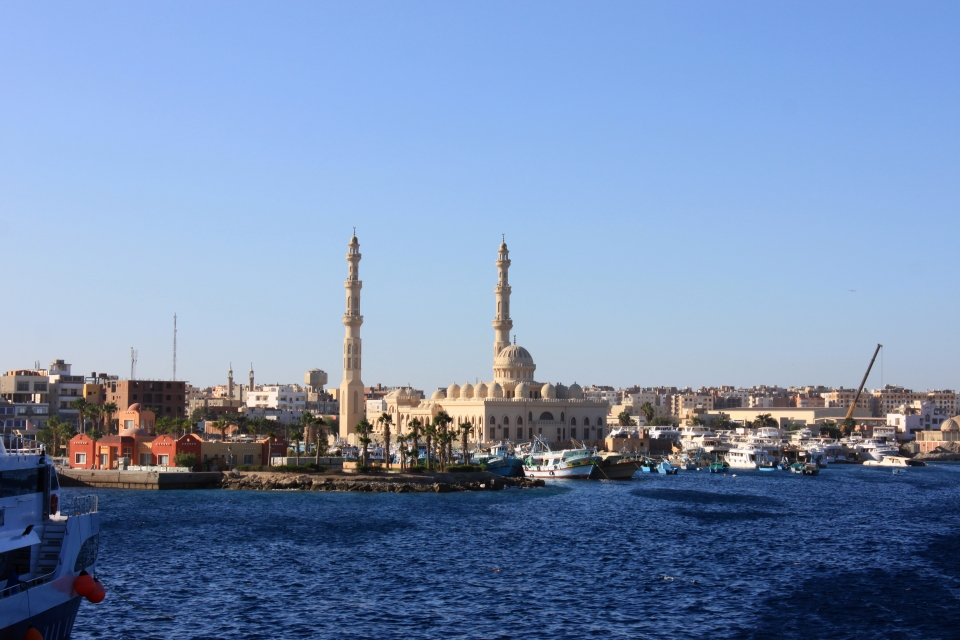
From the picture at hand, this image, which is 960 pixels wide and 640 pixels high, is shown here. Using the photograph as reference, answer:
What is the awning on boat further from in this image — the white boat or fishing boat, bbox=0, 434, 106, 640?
the white boat

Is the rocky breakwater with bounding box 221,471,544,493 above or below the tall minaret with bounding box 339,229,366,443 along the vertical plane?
below

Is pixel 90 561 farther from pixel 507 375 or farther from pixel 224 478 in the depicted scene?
pixel 507 375

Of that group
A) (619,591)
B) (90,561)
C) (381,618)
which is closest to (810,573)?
(619,591)

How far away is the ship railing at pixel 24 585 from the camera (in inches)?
976

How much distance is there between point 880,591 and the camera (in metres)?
39.3

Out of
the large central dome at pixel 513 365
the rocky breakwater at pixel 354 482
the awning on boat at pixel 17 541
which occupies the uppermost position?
the large central dome at pixel 513 365

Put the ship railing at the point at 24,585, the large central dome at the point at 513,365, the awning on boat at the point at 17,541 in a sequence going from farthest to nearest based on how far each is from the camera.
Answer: the large central dome at the point at 513,365 → the awning on boat at the point at 17,541 → the ship railing at the point at 24,585

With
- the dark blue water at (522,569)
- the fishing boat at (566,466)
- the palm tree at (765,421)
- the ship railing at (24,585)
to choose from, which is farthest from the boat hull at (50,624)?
the palm tree at (765,421)

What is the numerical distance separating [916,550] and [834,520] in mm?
13297

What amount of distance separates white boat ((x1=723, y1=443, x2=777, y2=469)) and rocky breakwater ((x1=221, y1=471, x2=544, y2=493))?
46.7m

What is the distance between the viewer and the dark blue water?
3375 centimetres

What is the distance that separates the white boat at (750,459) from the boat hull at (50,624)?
106 metres

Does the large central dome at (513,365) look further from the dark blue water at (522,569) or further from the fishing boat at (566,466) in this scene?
the dark blue water at (522,569)

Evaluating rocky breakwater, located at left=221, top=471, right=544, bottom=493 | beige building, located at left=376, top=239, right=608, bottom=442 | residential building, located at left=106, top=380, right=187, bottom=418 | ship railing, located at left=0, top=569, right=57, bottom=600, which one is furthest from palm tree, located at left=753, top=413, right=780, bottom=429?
ship railing, located at left=0, top=569, right=57, bottom=600
